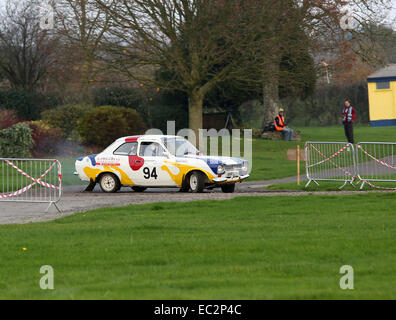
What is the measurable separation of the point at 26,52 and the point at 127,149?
28.7 metres

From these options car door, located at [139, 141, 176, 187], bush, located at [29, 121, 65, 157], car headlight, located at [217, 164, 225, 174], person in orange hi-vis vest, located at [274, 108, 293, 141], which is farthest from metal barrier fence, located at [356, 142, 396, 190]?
bush, located at [29, 121, 65, 157]

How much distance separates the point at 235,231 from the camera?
469 inches

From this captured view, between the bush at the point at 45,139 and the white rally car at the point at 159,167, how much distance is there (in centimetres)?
1269

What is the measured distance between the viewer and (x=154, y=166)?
20672mm

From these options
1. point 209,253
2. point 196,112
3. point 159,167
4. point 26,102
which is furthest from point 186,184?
point 26,102

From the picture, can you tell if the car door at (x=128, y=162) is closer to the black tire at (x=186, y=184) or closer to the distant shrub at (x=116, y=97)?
the black tire at (x=186, y=184)

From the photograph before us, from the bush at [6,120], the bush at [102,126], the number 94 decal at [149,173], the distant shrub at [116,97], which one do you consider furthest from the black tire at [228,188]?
the distant shrub at [116,97]

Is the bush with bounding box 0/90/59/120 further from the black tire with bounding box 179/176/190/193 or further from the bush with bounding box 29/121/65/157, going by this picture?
the black tire with bounding box 179/176/190/193

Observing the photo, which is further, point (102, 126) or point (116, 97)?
point (116, 97)

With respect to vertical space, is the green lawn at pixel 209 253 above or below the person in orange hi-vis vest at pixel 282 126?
below

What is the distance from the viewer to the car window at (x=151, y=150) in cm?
2080

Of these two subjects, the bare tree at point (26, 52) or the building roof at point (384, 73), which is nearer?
the bare tree at point (26, 52)

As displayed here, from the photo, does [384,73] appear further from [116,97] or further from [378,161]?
[378,161]
